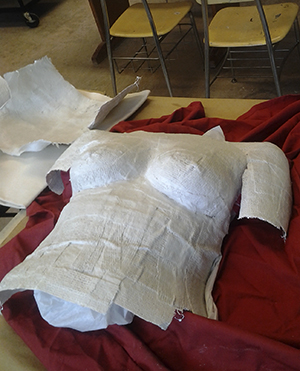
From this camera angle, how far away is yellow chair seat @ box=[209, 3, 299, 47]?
1794 millimetres

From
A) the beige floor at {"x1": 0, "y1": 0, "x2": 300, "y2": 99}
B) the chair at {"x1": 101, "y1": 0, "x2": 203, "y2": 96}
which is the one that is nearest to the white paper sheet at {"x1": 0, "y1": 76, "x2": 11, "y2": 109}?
the chair at {"x1": 101, "y1": 0, "x2": 203, "y2": 96}

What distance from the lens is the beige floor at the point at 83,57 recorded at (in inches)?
95.2

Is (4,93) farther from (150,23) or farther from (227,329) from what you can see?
(227,329)

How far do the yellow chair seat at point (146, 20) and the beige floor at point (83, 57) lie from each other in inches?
20.0

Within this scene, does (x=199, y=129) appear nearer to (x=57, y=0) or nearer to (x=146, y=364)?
(x=146, y=364)

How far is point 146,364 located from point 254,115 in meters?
0.98

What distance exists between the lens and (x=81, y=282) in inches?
29.9

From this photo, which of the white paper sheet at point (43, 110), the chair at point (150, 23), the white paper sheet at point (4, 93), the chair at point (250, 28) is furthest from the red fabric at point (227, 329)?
the chair at point (150, 23)

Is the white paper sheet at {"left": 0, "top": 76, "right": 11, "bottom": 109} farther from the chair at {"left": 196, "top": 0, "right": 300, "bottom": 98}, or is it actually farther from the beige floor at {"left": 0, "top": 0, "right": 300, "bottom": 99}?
the beige floor at {"left": 0, "top": 0, "right": 300, "bottom": 99}

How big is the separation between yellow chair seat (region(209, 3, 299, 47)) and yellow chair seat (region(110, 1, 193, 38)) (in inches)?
10.1

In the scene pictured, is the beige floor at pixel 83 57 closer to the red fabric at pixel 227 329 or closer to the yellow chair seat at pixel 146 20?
the yellow chair seat at pixel 146 20

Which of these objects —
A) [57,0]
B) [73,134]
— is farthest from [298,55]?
[57,0]

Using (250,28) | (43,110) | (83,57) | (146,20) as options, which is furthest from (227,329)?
(83,57)

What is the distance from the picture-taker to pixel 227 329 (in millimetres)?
745
